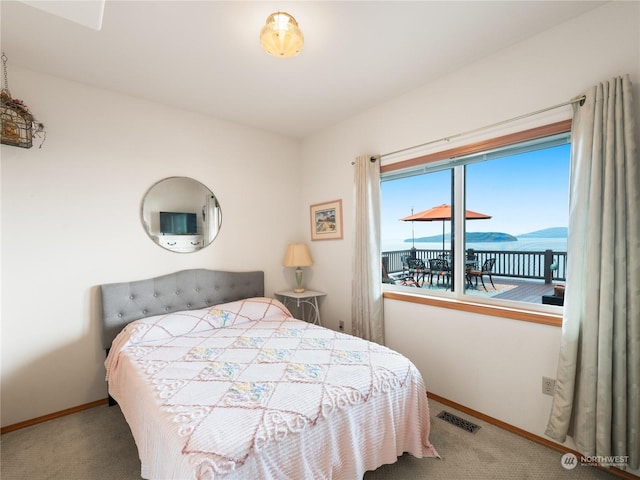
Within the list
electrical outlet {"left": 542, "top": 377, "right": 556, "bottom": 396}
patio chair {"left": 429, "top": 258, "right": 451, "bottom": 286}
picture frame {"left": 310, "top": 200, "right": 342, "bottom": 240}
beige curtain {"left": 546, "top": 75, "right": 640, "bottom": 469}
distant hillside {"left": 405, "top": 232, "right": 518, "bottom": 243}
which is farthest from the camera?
picture frame {"left": 310, "top": 200, "right": 342, "bottom": 240}

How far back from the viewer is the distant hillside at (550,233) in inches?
78.3

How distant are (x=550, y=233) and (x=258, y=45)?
2298mm

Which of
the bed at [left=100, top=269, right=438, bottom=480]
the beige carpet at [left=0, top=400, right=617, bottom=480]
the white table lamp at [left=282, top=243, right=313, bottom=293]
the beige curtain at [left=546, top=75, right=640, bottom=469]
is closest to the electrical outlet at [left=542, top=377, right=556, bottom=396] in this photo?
the beige curtain at [left=546, top=75, right=640, bottom=469]

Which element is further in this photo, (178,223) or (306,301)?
(306,301)

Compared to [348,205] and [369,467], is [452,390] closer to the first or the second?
[369,467]

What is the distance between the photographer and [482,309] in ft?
7.25

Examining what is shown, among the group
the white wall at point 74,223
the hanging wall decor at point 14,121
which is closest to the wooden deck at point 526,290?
the white wall at point 74,223

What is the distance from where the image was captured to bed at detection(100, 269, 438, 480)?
1216 millimetres

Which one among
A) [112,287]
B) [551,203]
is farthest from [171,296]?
[551,203]

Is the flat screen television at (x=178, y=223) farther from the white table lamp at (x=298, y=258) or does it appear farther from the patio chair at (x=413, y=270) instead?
the patio chair at (x=413, y=270)

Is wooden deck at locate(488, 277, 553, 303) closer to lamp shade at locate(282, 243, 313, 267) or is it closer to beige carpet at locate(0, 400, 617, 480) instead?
beige carpet at locate(0, 400, 617, 480)

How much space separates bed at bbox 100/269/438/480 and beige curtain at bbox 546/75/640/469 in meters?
0.87

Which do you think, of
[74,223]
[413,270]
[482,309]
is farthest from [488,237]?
→ [74,223]

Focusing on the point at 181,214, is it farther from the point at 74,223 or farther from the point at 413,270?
the point at 413,270
